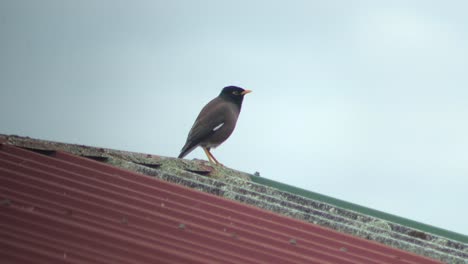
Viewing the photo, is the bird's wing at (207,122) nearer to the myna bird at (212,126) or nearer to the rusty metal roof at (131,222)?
the myna bird at (212,126)

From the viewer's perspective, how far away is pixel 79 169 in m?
5.61

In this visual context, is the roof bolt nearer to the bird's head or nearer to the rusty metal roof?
the rusty metal roof

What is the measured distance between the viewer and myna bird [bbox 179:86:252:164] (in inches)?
450

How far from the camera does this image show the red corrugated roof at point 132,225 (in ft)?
13.4

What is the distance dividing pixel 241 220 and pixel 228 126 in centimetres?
Answer: 646

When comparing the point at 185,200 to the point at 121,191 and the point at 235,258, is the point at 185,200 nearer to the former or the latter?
the point at 121,191

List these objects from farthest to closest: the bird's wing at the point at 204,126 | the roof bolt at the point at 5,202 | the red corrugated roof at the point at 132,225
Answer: the bird's wing at the point at 204,126
the roof bolt at the point at 5,202
the red corrugated roof at the point at 132,225

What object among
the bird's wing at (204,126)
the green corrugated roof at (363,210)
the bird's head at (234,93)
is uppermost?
the bird's head at (234,93)

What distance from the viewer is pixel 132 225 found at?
4605 millimetres

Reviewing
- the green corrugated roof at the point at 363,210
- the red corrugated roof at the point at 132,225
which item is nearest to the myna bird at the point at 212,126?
the green corrugated roof at the point at 363,210

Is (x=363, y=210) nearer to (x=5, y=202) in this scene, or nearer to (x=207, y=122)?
(x=5, y=202)

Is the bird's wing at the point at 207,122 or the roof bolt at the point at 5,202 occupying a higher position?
the bird's wing at the point at 207,122

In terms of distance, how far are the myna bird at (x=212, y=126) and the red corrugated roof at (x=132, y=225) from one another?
5.52 m

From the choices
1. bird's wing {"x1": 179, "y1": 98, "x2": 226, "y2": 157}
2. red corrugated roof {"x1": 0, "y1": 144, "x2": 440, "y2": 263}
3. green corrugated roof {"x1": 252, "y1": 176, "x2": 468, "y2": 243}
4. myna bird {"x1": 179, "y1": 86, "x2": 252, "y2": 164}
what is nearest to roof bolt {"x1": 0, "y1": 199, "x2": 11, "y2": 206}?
red corrugated roof {"x1": 0, "y1": 144, "x2": 440, "y2": 263}
